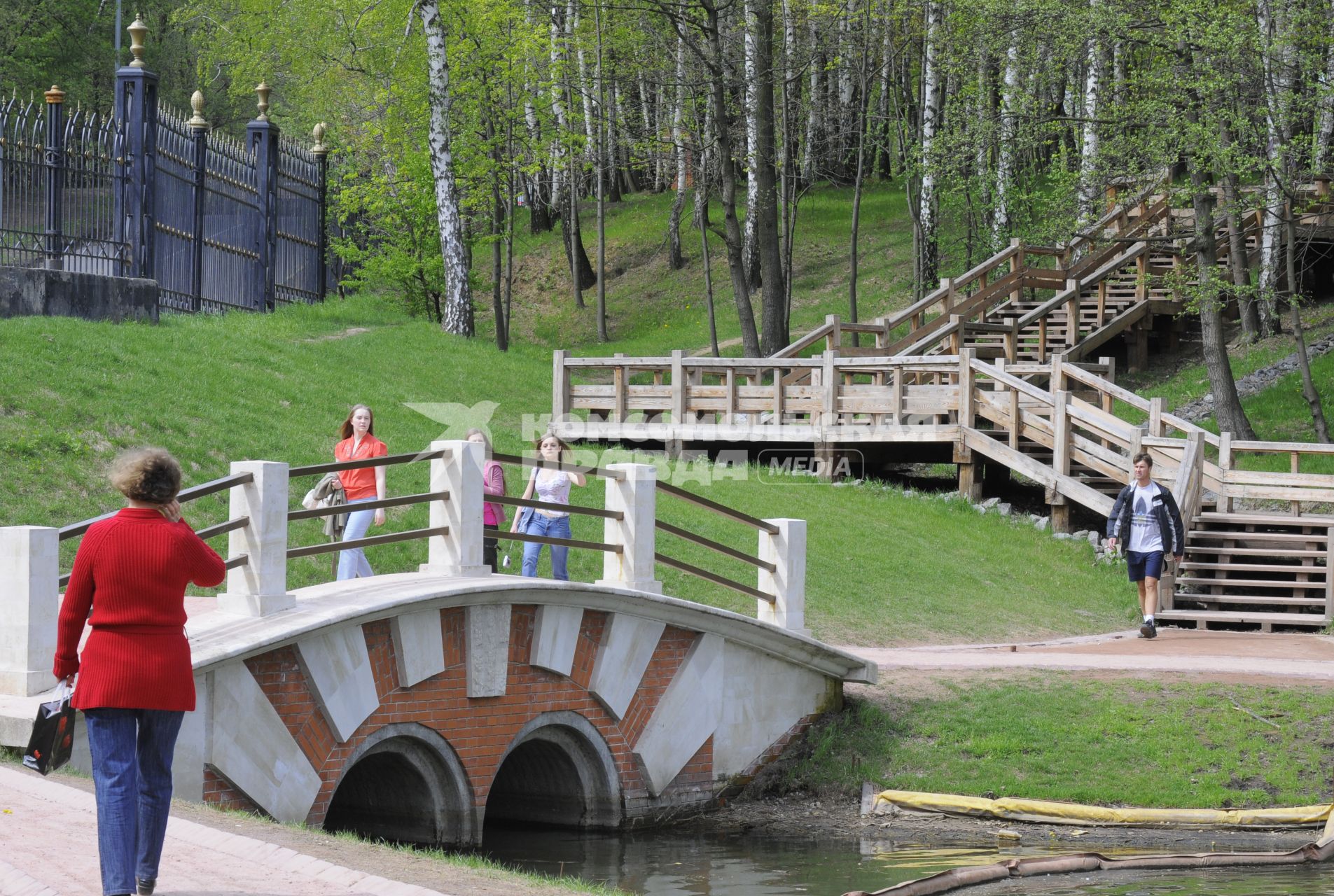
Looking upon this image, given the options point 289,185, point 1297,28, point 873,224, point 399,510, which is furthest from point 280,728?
point 873,224

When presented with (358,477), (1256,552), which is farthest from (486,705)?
(1256,552)

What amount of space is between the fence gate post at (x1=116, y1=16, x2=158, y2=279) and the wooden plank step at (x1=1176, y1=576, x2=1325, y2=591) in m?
12.8

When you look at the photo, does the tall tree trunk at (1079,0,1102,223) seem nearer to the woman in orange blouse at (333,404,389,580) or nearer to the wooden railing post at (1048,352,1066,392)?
the wooden railing post at (1048,352,1066,392)

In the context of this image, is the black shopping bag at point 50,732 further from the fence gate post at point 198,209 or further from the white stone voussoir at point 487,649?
the fence gate post at point 198,209

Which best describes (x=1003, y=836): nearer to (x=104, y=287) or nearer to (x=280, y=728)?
(x=280, y=728)

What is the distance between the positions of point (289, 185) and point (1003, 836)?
17979 millimetres

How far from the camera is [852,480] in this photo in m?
22.5

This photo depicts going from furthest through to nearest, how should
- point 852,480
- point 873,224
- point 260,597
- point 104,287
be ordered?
point 873,224 < point 852,480 < point 104,287 < point 260,597

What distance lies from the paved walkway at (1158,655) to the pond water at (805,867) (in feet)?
9.21

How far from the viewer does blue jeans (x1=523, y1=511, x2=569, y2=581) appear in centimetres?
1285

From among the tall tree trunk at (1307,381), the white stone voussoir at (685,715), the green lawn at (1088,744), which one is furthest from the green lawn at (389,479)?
the tall tree trunk at (1307,381)

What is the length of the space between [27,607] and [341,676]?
231cm

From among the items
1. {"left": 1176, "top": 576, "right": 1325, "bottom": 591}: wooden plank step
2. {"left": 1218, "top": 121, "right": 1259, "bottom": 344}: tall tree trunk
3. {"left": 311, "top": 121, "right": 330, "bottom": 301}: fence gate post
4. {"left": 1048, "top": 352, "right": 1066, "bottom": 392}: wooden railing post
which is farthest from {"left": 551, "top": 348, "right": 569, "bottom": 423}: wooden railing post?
{"left": 1218, "top": 121, "right": 1259, "bottom": 344}: tall tree trunk

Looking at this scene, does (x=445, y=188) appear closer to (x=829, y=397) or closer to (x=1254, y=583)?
(x=829, y=397)
